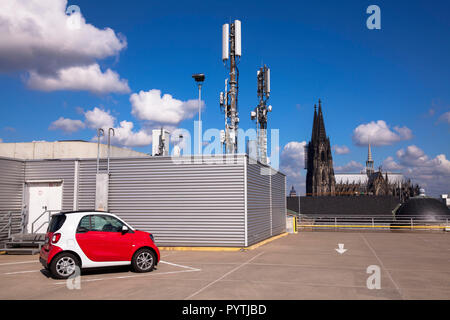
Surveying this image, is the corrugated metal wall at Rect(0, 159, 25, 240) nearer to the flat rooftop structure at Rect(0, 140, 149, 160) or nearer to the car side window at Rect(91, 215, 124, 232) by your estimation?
the flat rooftop structure at Rect(0, 140, 149, 160)

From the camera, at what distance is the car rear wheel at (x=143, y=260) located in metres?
10.3

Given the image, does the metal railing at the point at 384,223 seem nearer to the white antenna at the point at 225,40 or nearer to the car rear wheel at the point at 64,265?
the white antenna at the point at 225,40

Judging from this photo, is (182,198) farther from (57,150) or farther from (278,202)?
(57,150)

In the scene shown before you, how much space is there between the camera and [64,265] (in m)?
9.67

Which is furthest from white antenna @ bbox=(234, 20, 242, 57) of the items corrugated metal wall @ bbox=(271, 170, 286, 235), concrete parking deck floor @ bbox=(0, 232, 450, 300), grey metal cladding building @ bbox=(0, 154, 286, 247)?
concrete parking deck floor @ bbox=(0, 232, 450, 300)

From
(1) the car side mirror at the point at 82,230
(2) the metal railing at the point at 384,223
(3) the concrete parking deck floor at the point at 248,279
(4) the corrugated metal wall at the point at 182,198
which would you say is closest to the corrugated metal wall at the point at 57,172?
(4) the corrugated metal wall at the point at 182,198

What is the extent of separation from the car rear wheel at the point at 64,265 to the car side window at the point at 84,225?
0.66 meters

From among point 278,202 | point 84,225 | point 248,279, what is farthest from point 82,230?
point 278,202

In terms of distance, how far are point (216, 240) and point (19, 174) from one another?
31.7 ft

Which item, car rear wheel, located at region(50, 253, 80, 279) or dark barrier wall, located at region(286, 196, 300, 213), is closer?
car rear wheel, located at region(50, 253, 80, 279)

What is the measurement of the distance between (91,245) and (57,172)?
9036 millimetres

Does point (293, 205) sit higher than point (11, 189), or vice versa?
point (11, 189)

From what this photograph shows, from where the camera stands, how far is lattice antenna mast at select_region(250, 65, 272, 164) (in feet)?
108

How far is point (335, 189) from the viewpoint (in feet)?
461
